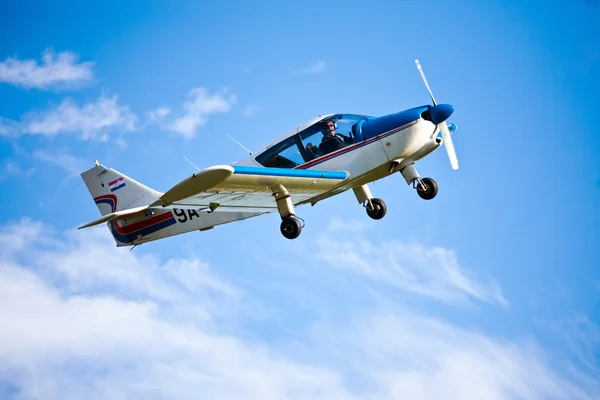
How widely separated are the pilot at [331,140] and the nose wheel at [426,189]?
2142 mm

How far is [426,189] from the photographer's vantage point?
17.7 m

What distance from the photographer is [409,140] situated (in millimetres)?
16578

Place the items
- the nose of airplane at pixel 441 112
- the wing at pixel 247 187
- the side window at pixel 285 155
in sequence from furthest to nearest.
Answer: the side window at pixel 285 155 < the nose of airplane at pixel 441 112 < the wing at pixel 247 187

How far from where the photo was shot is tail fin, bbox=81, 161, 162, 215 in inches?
790

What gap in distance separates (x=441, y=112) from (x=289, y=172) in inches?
145

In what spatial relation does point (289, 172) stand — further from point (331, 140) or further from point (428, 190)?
point (428, 190)

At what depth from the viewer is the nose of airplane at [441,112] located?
16516 mm

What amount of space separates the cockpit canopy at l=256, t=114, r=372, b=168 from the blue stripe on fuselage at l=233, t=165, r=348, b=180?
74 centimetres

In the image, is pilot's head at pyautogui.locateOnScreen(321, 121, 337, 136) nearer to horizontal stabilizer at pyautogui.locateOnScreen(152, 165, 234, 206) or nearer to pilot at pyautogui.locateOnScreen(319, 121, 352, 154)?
pilot at pyautogui.locateOnScreen(319, 121, 352, 154)

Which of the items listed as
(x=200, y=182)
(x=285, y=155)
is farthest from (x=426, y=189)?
(x=200, y=182)

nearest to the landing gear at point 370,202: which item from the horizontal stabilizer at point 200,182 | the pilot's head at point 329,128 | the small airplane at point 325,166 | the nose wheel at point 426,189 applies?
the small airplane at point 325,166

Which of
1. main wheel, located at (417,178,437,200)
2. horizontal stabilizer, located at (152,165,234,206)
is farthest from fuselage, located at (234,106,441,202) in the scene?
horizontal stabilizer, located at (152,165,234,206)

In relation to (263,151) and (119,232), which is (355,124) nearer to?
(263,151)

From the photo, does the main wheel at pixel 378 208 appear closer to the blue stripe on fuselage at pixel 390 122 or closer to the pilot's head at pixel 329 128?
the blue stripe on fuselage at pixel 390 122
